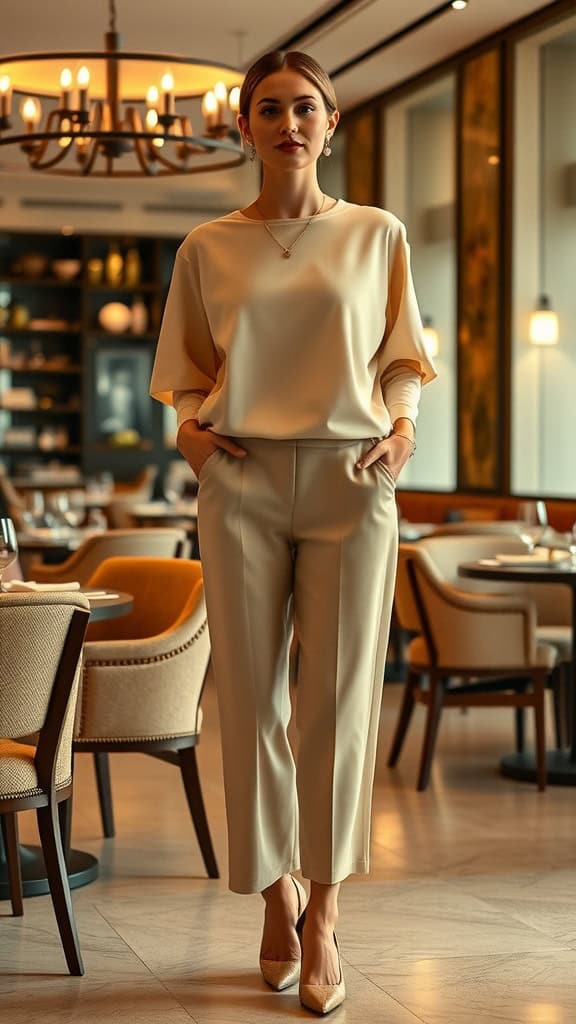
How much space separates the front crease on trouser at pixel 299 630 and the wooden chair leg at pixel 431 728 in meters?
2.29

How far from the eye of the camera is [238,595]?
2.91 metres

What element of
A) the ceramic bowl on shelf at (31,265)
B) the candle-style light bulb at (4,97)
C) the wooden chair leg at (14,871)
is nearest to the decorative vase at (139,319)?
the ceramic bowl on shelf at (31,265)

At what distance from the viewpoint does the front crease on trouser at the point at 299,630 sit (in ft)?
9.45

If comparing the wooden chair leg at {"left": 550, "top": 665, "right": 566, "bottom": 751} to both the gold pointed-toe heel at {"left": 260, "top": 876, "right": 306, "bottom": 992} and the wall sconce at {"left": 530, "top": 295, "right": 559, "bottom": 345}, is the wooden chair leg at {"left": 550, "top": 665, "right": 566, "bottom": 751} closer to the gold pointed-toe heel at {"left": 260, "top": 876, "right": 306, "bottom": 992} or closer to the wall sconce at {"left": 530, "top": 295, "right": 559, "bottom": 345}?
the gold pointed-toe heel at {"left": 260, "top": 876, "right": 306, "bottom": 992}

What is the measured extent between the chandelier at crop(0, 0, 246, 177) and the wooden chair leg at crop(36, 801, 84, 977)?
3.72m

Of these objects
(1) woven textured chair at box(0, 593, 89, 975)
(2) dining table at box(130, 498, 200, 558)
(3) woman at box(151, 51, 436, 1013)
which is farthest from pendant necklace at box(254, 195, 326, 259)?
(2) dining table at box(130, 498, 200, 558)

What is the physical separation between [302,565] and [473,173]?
739 cm

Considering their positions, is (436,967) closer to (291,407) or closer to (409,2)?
(291,407)

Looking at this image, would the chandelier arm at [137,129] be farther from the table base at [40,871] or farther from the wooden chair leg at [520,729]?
the table base at [40,871]

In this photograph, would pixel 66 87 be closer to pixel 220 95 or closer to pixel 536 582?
pixel 220 95

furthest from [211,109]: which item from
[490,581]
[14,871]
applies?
[14,871]

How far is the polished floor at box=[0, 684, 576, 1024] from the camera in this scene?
3010 millimetres

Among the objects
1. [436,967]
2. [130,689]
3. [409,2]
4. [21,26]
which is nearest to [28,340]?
[21,26]

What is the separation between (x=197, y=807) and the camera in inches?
161
